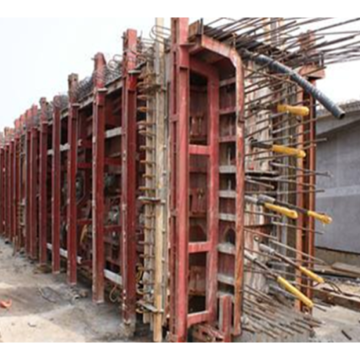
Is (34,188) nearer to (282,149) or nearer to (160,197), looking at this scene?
(160,197)

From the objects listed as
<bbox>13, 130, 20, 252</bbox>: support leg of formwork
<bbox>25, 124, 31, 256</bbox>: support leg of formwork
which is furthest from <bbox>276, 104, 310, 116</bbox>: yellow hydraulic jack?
<bbox>13, 130, 20, 252</bbox>: support leg of formwork

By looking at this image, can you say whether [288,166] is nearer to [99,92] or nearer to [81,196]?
[99,92]

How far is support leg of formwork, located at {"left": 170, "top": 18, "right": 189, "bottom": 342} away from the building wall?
840 centimetres

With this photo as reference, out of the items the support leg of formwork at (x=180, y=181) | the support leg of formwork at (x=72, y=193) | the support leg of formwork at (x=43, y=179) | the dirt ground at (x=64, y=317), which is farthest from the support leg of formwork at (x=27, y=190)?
the support leg of formwork at (x=180, y=181)

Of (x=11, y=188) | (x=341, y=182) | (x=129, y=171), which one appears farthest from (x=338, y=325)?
(x=11, y=188)

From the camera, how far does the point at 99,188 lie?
23.5 feet

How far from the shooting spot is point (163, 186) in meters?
5.31

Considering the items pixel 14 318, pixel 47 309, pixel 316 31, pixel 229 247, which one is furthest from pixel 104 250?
pixel 316 31

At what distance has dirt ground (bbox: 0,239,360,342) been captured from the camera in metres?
5.74

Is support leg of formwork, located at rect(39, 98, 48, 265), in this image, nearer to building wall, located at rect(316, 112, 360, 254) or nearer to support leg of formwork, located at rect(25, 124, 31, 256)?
support leg of formwork, located at rect(25, 124, 31, 256)

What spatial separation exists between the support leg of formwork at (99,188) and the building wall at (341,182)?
25.5 feet

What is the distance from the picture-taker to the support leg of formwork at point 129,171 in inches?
235

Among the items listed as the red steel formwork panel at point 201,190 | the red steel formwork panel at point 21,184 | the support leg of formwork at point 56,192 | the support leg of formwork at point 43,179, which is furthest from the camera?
the red steel formwork panel at point 21,184

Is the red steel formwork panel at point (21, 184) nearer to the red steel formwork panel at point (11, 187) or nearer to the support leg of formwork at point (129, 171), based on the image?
the red steel formwork panel at point (11, 187)
